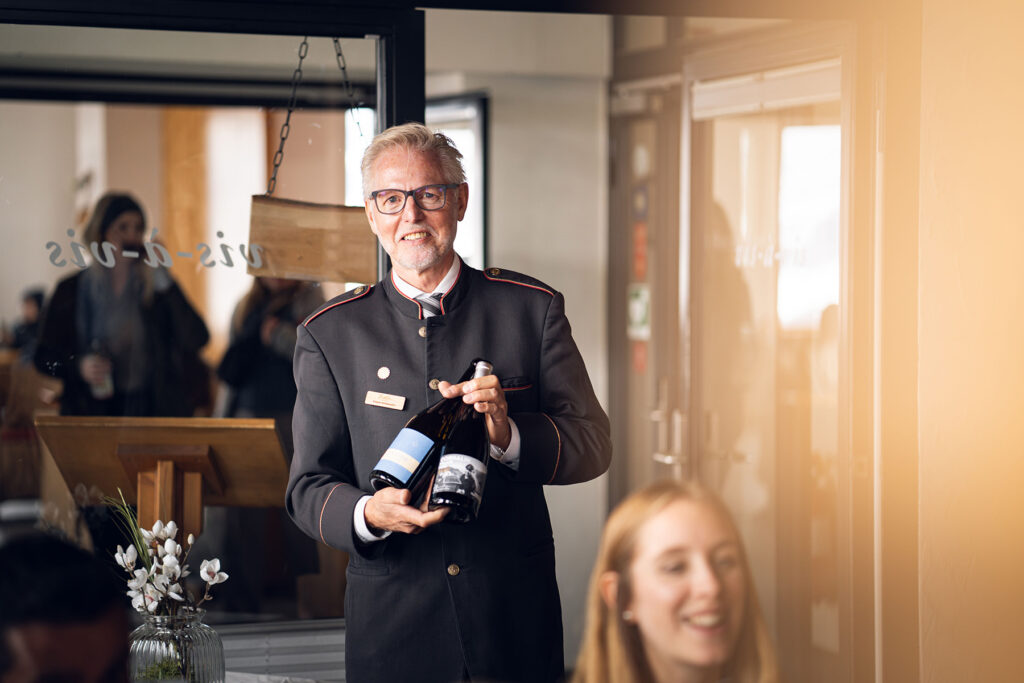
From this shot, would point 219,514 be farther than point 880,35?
Yes

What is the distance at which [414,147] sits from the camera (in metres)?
1.89

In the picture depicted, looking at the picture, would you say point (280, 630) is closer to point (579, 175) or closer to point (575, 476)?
point (575, 476)

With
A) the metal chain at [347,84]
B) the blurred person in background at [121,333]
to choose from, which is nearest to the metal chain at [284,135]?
the metal chain at [347,84]

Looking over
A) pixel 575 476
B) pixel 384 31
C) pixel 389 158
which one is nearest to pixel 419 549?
pixel 575 476

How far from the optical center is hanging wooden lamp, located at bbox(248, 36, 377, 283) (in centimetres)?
253

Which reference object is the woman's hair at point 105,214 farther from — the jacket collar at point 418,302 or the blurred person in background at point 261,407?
the jacket collar at point 418,302

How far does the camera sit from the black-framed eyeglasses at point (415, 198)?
1.87m

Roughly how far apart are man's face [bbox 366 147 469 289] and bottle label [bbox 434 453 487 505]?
392 mm

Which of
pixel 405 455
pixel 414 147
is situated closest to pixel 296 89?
pixel 414 147

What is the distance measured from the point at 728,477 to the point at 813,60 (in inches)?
62.4

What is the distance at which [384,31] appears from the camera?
2311 mm

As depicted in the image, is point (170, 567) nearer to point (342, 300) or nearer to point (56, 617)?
point (342, 300)

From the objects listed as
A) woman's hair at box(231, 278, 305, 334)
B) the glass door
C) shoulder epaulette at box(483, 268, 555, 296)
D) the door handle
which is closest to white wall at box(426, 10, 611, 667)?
the door handle

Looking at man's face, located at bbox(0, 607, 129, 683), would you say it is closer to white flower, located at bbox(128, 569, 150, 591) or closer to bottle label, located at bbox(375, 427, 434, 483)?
bottle label, located at bbox(375, 427, 434, 483)
